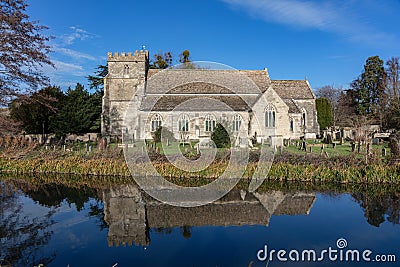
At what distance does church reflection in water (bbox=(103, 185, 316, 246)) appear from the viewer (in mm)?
7949

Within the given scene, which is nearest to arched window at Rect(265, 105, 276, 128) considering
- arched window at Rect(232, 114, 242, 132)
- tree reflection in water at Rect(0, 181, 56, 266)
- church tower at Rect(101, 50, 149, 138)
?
arched window at Rect(232, 114, 242, 132)

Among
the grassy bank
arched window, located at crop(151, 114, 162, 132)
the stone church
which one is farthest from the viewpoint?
arched window, located at crop(151, 114, 162, 132)

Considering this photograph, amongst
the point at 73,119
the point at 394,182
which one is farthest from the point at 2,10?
the point at 394,182

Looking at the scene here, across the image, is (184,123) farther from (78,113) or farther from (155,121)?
(78,113)

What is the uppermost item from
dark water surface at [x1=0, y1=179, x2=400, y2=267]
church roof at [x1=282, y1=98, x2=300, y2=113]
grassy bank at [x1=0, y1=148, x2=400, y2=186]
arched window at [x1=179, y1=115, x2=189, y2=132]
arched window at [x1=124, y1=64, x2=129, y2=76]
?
arched window at [x1=124, y1=64, x2=129, y2=76]

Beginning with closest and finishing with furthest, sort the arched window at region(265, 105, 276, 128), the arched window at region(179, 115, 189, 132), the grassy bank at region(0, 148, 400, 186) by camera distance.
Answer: the grassy bank at region(0, 148, 400, 186), the arched window at region(265, 105, 276, 128), the arched window at region(179, 115, 189, 132)

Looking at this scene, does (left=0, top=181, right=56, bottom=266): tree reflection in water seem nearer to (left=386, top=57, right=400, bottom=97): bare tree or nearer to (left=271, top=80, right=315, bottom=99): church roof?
(left=271, top=80, right=315, bottom=99): church roof

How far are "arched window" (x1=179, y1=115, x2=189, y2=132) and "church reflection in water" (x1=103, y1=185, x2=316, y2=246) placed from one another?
55.1ft

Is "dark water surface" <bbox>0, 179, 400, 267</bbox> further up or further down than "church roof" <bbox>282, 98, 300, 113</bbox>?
further down

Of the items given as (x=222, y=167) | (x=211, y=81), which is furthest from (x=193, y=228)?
(x=211, y=81)

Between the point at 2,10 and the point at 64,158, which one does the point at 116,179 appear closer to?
the point at 64,158

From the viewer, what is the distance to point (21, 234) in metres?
7.58

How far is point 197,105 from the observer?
28.2 meters

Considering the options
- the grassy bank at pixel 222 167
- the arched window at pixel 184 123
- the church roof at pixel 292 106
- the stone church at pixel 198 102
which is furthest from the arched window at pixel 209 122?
the grassy bank at pixel 222 167
